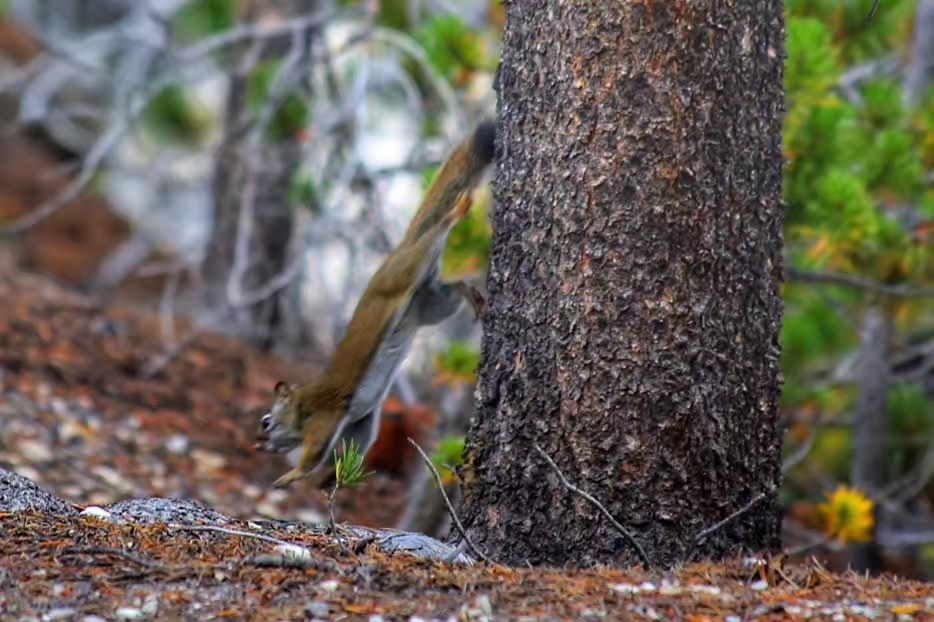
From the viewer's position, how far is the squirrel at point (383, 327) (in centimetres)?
364

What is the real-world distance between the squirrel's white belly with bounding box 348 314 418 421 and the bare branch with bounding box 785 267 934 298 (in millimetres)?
1401

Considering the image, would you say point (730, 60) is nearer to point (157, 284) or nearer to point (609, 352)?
point (609, 352)

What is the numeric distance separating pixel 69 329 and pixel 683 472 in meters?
4.33

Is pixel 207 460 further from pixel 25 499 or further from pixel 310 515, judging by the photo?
pixel 25 499

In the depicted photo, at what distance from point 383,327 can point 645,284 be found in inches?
44.8

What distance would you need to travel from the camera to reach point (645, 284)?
9.46 ft

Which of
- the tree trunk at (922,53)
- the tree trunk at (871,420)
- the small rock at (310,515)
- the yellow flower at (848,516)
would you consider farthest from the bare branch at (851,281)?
the small rock at (310,515)

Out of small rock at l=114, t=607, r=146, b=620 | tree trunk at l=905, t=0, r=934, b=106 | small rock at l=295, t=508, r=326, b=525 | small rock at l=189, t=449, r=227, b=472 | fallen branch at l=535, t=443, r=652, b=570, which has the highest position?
tree trunk at l=905, t=0, r=934, b=106

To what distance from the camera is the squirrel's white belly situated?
386cm

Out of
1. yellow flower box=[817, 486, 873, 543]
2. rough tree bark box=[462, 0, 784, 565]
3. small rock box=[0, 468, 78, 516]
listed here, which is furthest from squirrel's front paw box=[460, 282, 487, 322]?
yellow flower box=[817, 486, 873, 543]

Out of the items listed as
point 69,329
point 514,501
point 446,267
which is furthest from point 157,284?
point 514,501

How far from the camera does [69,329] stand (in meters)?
6.50

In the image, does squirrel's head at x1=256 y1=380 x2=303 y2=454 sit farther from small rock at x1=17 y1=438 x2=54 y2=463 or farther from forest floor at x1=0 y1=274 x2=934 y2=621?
small rock at x1=17 y1=438 x2=54 y2=463

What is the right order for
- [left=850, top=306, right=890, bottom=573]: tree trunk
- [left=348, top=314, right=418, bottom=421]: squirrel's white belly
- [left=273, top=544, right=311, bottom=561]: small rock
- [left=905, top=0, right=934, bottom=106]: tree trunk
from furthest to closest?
[left=905, top=0, right=934, bottom=106]: tree trunk < [left=850, top=306, right=890, bottom=573]: tree trunk < [left=348, top=314, right=418, bottom=421]: squirrel's white belly < [left=273, top=544, right=311, bottom=561]: small rock
